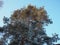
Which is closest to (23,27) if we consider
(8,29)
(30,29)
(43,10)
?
(30,29)

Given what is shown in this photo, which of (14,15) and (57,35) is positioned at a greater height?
(14,15)

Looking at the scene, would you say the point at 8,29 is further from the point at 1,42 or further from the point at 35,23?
the point at 35,23

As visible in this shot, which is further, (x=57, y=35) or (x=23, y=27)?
(x=57, y=35)

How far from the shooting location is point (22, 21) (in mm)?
33375

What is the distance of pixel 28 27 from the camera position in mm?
32656

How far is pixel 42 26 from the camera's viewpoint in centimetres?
3562

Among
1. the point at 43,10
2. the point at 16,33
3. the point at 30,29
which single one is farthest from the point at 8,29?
the point at 43,10

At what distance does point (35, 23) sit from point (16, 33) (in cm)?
394

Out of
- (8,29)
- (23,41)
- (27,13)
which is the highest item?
(27,13)

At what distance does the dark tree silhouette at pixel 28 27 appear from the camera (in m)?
32.7

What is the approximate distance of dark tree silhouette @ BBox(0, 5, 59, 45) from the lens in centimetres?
3269

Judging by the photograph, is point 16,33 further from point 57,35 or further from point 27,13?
point 57,35

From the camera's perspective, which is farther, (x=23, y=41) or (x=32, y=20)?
(x=32, y=20)

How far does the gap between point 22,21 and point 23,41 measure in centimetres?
323
